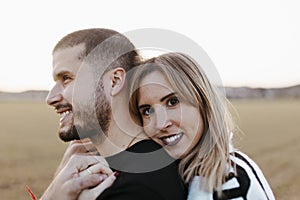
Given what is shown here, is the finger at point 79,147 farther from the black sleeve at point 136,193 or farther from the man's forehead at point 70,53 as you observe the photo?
the black sleeve at point 136,193

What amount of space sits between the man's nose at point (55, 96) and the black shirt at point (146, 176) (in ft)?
1.13

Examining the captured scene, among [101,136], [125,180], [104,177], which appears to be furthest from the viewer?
[101,136]

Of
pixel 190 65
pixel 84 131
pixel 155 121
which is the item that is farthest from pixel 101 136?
pixel 190 65

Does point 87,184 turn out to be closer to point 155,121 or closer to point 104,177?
point 104,177

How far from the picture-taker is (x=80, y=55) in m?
2.10

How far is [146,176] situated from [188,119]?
10.5 inches

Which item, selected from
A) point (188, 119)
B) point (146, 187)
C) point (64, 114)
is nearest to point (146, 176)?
point (146, 187)

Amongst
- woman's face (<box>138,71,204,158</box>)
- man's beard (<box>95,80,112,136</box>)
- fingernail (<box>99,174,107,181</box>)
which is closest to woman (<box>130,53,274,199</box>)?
woman's face (<box>138,71,204,158</box>)

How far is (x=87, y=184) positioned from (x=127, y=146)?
0.60 feet

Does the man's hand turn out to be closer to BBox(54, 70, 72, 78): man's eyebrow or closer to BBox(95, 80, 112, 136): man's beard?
BBox(95, 80, 112, 136): man's beard

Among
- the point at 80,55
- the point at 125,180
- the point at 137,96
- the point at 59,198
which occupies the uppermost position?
the point at 80,55

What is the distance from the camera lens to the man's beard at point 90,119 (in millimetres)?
2059

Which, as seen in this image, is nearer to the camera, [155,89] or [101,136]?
[155,89]

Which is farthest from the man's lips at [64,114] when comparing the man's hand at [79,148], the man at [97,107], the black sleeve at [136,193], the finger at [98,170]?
the black sleeve at [136,193]
